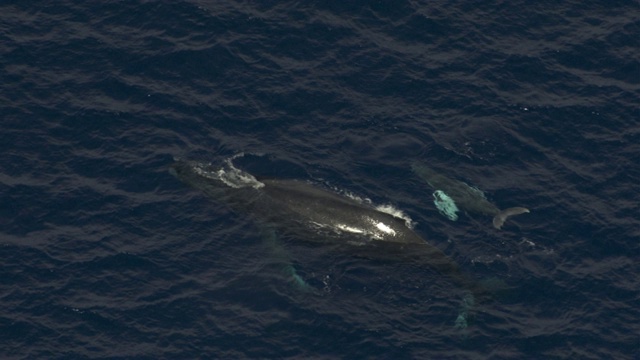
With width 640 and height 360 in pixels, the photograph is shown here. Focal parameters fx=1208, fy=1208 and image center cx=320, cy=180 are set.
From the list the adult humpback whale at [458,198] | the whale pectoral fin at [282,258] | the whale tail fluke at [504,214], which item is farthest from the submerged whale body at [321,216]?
the whale tail fluke at [504,214]

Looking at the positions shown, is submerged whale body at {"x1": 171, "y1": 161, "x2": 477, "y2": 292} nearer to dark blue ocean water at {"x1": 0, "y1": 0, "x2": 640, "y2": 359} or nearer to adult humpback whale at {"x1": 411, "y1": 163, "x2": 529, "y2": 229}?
dark blue ocean water at {"x1": 0, "y1": 0, "x2": 640, "y2": 359}

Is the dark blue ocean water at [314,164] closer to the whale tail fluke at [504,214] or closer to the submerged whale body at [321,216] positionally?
the whale tail fluke at [504,214]

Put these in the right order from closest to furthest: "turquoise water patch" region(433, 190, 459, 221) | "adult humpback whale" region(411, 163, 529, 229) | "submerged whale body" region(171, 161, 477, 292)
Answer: "submerged whale body" region(171, 161, 477, 292), "adult humpback whale" region(411, 163, 529, 229), "turquoise water patch" region(433, 190, 459, 221)

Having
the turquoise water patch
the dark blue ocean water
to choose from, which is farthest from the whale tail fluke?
Result: the turquoise water patch

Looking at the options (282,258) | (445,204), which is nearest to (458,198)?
(445,204)

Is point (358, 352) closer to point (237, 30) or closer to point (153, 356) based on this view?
point (153, 356)

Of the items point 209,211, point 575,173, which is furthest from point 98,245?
point 575,173
